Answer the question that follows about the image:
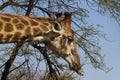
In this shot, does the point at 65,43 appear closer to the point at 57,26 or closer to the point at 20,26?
the point at 57,26

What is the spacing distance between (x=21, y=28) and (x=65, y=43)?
1.11 meters

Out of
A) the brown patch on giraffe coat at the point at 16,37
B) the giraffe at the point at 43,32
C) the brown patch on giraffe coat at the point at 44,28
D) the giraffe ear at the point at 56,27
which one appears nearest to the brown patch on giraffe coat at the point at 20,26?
the giraffe at the point at 43,32

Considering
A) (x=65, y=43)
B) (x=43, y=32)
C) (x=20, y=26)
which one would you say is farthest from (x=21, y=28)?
(x=65, y=43)

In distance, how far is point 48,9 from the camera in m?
12.6

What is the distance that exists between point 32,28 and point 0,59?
158 inches

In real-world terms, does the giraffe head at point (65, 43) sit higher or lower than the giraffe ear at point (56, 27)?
lower

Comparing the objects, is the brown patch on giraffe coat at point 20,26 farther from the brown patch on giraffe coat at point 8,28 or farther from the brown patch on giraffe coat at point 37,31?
the brown patch on giraffe coat at point 37,31

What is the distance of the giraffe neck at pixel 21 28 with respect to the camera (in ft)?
25.1

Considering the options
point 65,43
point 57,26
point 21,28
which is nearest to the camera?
point 21,28

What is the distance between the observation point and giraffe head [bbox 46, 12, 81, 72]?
824cm

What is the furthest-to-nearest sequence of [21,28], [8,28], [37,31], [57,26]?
1. [57,26]
2. [37,31]
3. [21,28]
4. [8,28]

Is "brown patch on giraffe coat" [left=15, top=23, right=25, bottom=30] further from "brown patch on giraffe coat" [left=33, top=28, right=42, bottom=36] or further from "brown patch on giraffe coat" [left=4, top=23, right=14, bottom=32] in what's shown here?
"brown patch on giraffe coat" [left=33, top=28, right=42, bottom=36]

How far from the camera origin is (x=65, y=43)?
8469mm

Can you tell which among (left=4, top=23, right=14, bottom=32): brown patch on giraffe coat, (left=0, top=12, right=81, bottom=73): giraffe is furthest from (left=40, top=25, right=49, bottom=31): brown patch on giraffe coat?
(left=4, top=23, right=14, bottom=32): brown patch on giraffe coat
